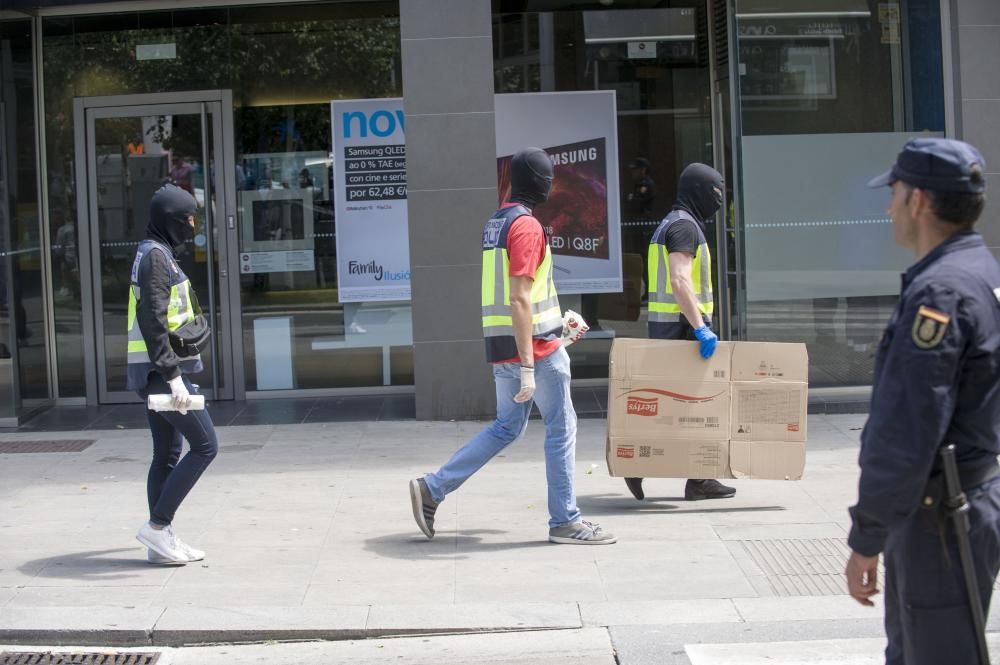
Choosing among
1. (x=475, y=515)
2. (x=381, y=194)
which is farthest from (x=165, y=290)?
(x=381, y=194)

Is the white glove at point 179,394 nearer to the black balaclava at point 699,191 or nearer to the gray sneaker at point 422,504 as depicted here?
the gray sneaker at point 422,504

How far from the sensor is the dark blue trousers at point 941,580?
310 centimetres

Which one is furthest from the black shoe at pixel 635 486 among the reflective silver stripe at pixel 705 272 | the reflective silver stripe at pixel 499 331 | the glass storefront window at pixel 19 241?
the glass storefront window at pixel 19 241

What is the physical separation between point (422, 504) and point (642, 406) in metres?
1.35

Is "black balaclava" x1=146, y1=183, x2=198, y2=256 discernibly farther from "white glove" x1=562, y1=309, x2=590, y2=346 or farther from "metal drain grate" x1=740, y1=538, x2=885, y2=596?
"metal drain grate" x1=740, y1=538, x2=885, y2=596

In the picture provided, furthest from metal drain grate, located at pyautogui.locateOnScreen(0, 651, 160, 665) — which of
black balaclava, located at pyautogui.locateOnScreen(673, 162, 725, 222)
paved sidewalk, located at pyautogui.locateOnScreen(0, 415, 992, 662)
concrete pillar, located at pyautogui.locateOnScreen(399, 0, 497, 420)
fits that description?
concrete pillar, located at pyautogui.locateOnScreen(399, 0, 497, 420)

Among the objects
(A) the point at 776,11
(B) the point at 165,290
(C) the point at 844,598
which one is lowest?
(C) the point at 844,598

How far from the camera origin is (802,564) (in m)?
6.23

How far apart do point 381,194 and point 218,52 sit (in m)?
1.94

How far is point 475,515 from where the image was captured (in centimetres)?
732

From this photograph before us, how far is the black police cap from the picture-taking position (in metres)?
3.17

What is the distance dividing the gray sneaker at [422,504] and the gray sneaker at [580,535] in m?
0.66

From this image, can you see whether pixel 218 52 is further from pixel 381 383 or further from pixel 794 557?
pixel 794 557

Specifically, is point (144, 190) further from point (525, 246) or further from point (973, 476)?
point (973, 476)
